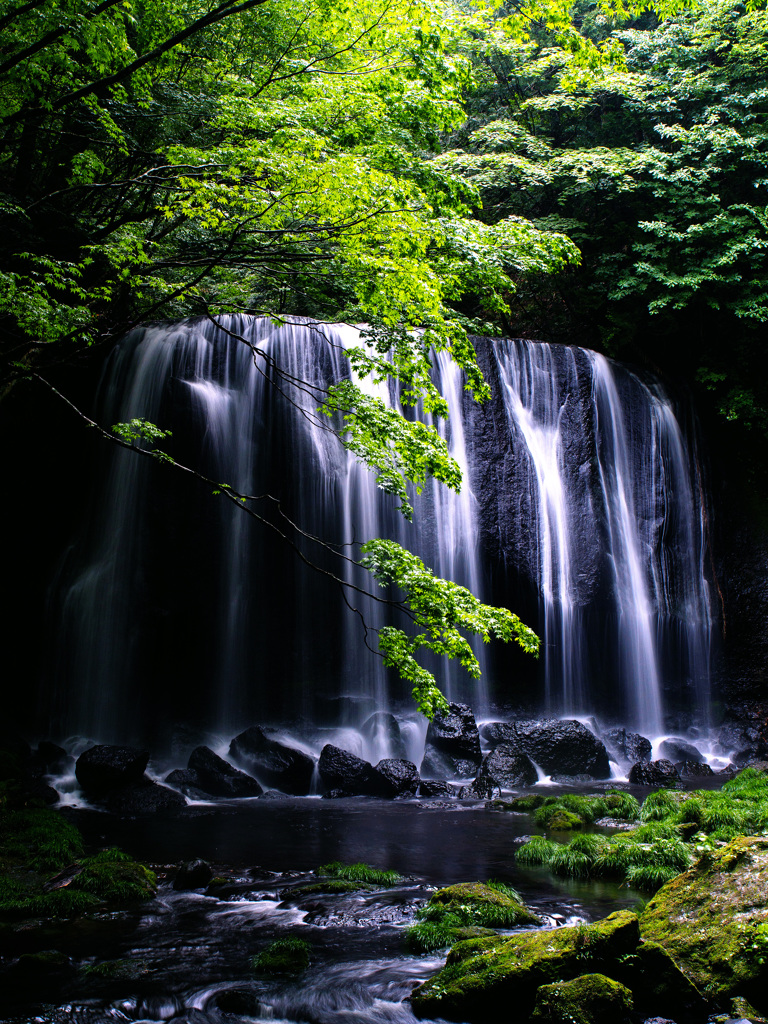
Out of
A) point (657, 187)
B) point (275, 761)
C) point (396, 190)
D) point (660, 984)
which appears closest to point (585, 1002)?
point (660, 984)

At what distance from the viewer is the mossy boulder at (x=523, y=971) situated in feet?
12.5

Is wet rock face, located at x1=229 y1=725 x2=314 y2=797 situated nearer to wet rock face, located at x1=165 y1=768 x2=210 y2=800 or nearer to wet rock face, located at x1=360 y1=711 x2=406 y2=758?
wet rock face, located at x1=165 y1=768 x2=210 y2=800

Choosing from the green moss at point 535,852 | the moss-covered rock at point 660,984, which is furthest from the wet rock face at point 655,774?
the moss-covered rock at point 660,984

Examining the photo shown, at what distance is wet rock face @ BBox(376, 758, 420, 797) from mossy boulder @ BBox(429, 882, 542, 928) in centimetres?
502

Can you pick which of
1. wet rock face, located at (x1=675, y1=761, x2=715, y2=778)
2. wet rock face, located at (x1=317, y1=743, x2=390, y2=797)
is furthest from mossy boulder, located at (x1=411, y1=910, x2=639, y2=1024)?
wet rock face, located at (x1=675, y1=761, x2=715, y2=778)

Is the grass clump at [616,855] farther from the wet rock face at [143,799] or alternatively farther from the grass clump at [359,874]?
the wet rock face at [143,799]

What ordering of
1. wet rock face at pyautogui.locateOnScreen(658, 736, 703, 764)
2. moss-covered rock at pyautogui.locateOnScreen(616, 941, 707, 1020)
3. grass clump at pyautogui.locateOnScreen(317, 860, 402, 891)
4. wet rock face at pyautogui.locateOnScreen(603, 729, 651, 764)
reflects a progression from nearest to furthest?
moss-covered rock at pyautogui.locateOnScreen(616, 941, 707, 1020)
grass clump at pyautogui.locateOnScreen(317, 860, 402, 891)
wet rock face at pyautogui.locateOnScreen(603, 729, 651, 764)
wet rock face at pyautogui.locateOnScreen(658, 736, 703, 764)

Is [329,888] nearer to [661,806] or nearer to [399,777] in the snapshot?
[661,806]

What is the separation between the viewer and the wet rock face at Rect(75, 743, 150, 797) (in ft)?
33.7

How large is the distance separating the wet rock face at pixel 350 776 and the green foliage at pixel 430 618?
5456mm

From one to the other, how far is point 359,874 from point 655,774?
6753 millimetres

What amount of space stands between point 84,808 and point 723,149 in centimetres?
1750

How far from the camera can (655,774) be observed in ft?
37.9

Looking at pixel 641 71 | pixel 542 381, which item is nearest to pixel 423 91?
pixel 542 381
